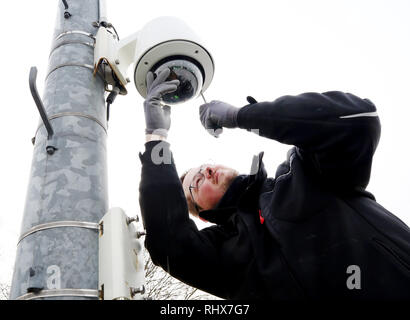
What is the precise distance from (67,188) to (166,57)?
967 millimetres

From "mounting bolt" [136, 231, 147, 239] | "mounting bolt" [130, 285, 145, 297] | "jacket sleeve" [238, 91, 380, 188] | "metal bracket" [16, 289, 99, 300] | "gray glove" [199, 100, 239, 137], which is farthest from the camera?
"gray glove" [199, 100, 239, 137]

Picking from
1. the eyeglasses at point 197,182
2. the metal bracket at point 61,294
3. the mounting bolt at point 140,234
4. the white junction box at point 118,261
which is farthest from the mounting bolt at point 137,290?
the eyeglasses at point 197,182

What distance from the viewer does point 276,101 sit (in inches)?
78.7

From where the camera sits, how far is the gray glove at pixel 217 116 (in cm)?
214

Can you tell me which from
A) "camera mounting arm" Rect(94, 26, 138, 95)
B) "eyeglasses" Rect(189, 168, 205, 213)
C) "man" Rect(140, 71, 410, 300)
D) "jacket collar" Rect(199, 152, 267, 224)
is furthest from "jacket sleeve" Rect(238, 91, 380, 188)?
"camera mounting arm" Rect(94, 26, 138, 95)

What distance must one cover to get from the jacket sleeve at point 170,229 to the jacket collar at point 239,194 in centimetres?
31

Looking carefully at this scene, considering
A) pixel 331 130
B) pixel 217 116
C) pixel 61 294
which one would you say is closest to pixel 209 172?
pixel 217 116

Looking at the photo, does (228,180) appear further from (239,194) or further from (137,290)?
(137,290)

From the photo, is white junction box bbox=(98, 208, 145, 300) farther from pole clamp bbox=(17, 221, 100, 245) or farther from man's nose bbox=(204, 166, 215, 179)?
man's nose bbox=(204, 166, 215, 179)

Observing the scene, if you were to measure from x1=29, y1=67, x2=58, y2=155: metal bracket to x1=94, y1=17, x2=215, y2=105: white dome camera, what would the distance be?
452mm

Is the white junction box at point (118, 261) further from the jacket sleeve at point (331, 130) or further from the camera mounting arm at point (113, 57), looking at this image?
the camera mounting arm at point (113, 57)

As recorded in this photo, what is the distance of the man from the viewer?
1648 millimetres

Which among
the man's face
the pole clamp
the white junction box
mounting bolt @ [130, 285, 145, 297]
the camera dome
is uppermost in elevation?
the camera dome
